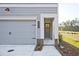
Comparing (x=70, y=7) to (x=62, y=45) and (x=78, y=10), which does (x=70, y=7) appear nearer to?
(x=78, y=10)

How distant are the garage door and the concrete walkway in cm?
15

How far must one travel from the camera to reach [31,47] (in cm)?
714

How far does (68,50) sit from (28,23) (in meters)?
1.74

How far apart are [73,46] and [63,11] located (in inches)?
48.4

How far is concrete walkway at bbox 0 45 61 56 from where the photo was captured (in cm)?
690

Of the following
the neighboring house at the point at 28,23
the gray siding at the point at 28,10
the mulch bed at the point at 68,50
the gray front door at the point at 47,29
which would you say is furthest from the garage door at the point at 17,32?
the mulch bed at the point at 68,50

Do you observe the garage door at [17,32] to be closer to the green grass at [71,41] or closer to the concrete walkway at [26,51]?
the concrete walkway at [26,51]

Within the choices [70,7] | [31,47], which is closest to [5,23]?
[31,47]

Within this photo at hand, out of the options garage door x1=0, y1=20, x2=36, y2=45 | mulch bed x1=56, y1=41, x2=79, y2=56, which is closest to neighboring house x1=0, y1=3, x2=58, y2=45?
garage door x1=0, y1=20, x2=36, y2=45

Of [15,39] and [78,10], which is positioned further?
[15,39]

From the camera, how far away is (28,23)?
287 inches

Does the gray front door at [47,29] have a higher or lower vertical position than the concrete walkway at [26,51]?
higher

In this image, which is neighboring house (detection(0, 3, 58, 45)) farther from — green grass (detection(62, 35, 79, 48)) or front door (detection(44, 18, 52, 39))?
green grass (detection(62, 35, 79, 48))

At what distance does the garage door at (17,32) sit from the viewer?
23.7 ft
